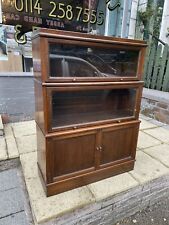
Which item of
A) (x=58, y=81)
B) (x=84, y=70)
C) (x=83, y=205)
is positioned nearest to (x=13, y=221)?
(x=83, y=205)

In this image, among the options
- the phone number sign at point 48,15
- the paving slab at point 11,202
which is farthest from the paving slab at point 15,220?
the phone number sign at point 48,15

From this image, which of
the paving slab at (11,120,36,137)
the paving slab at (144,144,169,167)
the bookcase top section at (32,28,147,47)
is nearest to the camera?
the bookcase top section at (32,28,147,47)

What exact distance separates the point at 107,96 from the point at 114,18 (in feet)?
7.47

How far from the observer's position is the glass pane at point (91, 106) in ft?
4.56

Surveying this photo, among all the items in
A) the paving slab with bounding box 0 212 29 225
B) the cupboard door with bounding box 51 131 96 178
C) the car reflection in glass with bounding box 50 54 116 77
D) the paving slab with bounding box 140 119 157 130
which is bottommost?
the paving slab with bounding box 0 212 29 225

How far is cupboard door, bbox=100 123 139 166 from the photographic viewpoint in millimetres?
1506

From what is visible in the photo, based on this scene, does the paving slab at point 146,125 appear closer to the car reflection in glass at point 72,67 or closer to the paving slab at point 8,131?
the car reflection in glass at point 72,67

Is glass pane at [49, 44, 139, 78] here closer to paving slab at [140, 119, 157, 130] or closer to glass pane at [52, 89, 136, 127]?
glass pane at [52, 89, 136, 127]

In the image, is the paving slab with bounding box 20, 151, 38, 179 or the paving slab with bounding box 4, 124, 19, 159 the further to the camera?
the paving slab with bounding box 4, 124, 19, 159

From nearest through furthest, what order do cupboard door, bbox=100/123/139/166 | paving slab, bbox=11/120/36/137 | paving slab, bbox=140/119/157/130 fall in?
1. cupboard door, bbox=100/123/139/166
2. paving slab, bbox=11/120/36/137
3. paving slab, bbox=140/119/157/130

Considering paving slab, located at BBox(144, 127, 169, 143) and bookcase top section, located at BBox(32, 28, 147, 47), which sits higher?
bookcase top section, located at BBox(32, 28, 147, 47)

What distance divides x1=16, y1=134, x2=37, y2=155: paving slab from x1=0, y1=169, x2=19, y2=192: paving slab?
235 millimetres

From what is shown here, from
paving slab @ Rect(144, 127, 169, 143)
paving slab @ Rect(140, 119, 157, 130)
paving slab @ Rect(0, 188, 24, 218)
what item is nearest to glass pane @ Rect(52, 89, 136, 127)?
paving slab @ Rect(0, 188, 24, 218)

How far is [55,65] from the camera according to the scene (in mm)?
1192
